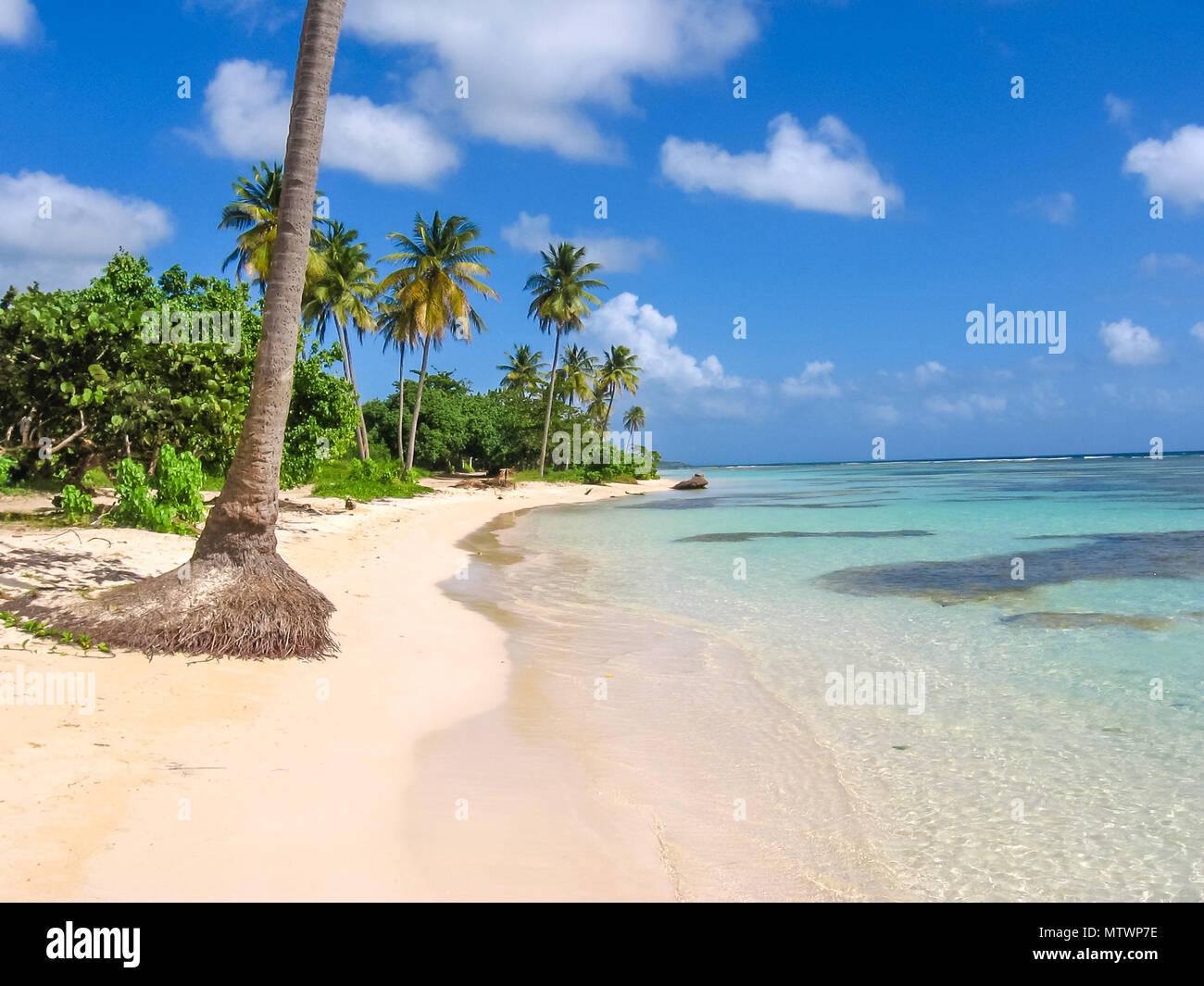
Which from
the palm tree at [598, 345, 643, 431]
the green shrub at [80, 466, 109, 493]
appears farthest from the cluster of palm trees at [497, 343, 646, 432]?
the green shrub at [80, 466, 109, 493]

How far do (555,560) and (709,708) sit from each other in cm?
1058

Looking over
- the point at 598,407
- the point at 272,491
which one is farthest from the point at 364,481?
the point at 598,407

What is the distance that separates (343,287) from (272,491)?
1242 inches

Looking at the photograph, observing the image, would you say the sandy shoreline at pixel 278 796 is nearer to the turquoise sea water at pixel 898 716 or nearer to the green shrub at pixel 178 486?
the turquoise sea water at pixel 898 716

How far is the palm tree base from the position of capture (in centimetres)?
694

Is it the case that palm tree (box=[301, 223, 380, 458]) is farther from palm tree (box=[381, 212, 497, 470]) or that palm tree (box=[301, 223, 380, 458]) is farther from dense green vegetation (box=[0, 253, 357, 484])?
dense green vegetation (box=[0, 253, 357, 484])

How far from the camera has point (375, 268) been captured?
1537 inches

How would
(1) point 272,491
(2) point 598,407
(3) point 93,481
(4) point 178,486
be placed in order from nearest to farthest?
(1) point 272,491
(4) point 178,486
(3) point 93,481
(2) point 598,407

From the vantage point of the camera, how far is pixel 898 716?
275 inches

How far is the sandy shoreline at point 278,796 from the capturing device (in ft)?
12.1

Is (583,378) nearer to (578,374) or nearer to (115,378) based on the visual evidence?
(578,374)

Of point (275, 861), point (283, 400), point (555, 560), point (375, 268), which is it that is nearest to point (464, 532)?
point (555, 560)
